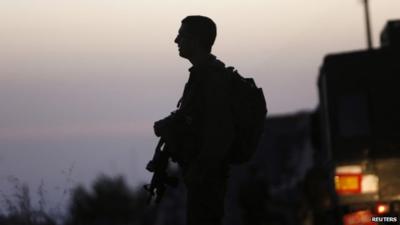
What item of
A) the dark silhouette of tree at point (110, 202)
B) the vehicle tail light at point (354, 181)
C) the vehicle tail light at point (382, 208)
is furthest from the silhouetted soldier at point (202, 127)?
the dark silhouette of tree at point (110, 202)

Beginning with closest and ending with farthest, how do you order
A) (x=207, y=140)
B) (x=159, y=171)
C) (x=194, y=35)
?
(x=207, y=140) < (x=194, y=35) < (x=159, y=171)

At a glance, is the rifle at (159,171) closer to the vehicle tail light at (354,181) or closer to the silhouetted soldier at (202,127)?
the silhouetted soldier at (202,127)

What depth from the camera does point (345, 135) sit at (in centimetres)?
1280

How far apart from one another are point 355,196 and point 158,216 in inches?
739

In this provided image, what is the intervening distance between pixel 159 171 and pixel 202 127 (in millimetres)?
557

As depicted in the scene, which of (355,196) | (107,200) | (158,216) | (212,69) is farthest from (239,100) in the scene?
(158,216)

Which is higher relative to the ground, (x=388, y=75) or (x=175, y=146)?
(x=388, y=75)

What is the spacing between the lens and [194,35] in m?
5.71

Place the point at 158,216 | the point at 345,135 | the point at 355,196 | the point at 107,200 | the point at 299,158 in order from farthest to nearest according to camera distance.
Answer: the point at 299,158
the point at 158,216
the point at 107,200
the point at 345,135
the point at 355,196

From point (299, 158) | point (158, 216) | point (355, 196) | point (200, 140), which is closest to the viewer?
point (200, 140)

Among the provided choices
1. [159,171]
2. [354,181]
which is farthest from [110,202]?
[159,171]

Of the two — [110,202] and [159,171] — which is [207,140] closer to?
[159,171]

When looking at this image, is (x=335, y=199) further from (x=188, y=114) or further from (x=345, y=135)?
(x=188, y=114)

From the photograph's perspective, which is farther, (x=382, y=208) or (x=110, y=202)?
(x=110, y=202)
